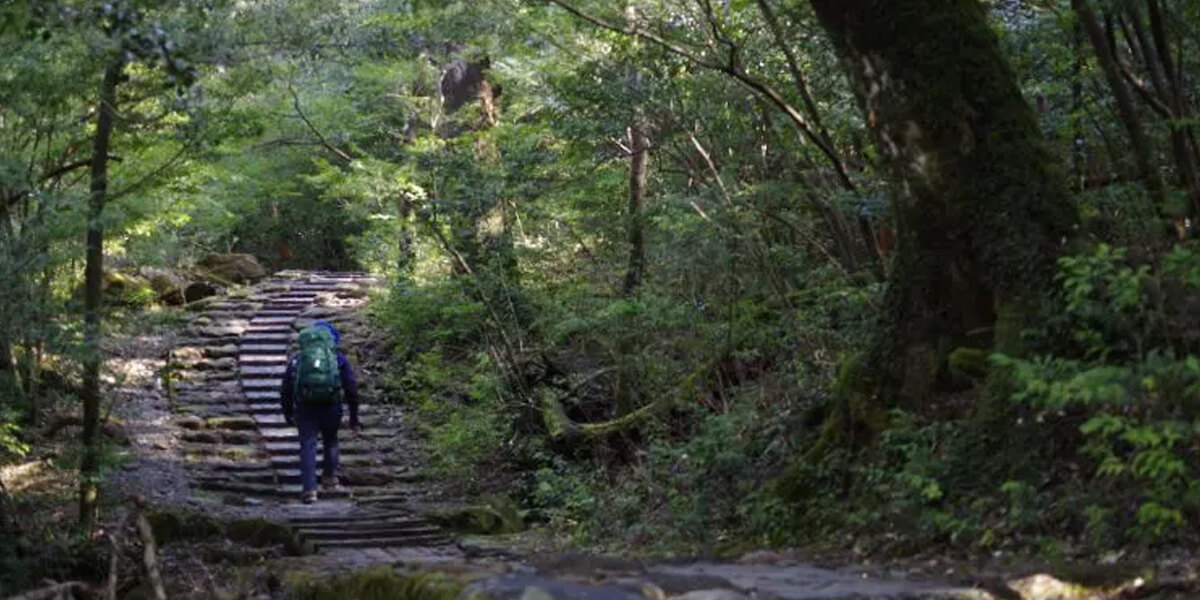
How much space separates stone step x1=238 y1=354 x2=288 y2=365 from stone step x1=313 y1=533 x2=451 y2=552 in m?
8.46

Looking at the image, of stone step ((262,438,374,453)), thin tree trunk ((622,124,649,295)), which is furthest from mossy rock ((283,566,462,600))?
stone step ((262,438,374,453))

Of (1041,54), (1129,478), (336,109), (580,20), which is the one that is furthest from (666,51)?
(336,109)

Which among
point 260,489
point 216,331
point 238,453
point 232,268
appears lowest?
point 260,489

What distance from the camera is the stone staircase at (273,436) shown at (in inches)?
486

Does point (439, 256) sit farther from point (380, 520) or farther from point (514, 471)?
point (380, 520)

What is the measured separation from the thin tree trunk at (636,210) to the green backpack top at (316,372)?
139 inches

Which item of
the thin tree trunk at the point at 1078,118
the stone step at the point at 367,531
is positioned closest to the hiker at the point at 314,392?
the stone step at the point at 367,531

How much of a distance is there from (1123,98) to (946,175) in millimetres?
1504

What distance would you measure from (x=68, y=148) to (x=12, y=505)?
3964 millimetres

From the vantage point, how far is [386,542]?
11.5 meters

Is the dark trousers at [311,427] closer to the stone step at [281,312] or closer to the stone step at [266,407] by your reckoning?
the stone step at [266,407]

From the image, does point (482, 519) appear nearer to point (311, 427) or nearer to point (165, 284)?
point (311, 427)

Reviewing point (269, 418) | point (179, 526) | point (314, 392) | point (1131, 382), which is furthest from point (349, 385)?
point (1131, 382)

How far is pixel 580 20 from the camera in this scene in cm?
1279
